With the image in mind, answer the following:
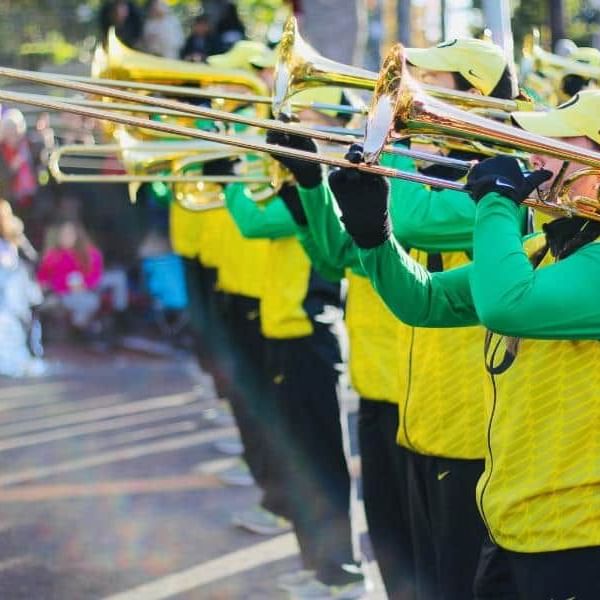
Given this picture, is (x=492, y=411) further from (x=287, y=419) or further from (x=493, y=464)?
(x=287, y=419)

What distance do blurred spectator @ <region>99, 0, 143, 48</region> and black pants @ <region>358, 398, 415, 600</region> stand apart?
28.8ft

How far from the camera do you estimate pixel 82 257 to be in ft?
43.7

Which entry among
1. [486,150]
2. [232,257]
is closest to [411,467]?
[486,150]

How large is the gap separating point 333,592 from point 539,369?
2.59 metres

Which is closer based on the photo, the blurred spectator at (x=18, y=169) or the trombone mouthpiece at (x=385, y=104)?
the trombone mouthpiece at (x=385, y=104)

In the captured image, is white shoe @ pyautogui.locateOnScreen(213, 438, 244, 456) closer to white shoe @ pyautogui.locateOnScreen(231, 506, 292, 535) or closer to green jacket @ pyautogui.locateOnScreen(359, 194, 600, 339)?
white shoe @ pyautogui.locateOnScreen(231, 506, 292, 535)

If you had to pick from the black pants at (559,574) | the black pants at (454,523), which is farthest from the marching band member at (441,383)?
the black pants at (559,574)

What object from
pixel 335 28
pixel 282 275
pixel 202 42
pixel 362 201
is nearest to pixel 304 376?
pixel 282 275

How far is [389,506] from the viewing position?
187 inches

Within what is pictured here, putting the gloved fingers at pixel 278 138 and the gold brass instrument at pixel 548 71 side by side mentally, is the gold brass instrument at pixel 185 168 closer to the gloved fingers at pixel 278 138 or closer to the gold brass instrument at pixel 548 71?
the gloved fingers at pixel 278 138

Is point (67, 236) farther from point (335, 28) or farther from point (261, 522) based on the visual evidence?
point (261, 522)

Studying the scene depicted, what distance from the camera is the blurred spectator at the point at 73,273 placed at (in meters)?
13.3

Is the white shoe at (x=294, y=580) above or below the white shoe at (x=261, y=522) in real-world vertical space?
above

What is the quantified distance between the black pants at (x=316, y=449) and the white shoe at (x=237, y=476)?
1647 mm
